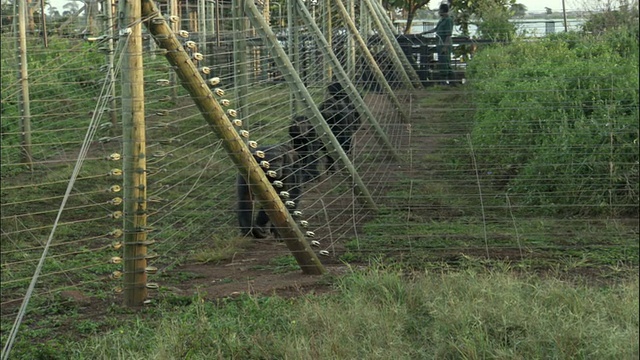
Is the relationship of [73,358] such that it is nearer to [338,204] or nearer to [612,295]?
[612,295]

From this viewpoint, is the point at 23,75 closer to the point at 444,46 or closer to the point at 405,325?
the point at 405,325

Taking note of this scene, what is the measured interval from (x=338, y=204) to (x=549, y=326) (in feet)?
15.3

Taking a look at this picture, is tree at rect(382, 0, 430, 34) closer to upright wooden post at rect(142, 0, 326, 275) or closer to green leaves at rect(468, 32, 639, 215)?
green leaves at rect(468, 32, 639, 215)

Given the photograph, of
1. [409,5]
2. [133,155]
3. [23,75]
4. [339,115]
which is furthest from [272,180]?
[409,5]

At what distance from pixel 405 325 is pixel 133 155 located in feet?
6.84

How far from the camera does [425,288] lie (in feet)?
18.7

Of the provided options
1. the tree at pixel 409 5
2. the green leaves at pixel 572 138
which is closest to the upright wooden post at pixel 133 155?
the green leaves at pixel 572 138

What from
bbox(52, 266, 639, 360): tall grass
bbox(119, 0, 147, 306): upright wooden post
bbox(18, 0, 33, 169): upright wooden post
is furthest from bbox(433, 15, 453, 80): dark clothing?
bbox(52, 266, 639, 360): tall grass

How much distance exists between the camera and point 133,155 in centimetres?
598

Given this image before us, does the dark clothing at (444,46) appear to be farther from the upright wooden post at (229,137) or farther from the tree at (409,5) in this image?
the upright wooden post at (229,137)

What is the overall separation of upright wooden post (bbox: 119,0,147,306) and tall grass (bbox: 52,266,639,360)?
33 centimetres

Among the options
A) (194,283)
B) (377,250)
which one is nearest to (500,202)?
(377,250)

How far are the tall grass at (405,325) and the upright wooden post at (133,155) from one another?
330mm

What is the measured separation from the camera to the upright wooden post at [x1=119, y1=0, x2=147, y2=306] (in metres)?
5.89
